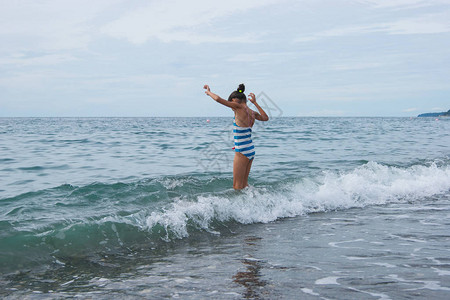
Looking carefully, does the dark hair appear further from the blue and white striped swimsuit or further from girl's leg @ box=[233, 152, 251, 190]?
girl's leg @ box=[233, 152, 251, 190]

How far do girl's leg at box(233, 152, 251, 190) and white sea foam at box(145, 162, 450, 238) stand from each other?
0.19 m

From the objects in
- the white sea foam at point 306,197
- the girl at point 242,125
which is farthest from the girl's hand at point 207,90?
the white sea foam at point 306,197

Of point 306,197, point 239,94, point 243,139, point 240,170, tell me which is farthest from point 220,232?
point 306,197

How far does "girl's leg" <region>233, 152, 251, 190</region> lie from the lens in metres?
8.04

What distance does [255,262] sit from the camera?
4.78 m

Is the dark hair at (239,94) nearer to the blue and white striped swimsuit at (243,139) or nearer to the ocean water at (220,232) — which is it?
the blue and white striped swimsuit at (243,139)

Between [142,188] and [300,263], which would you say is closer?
[300,263]

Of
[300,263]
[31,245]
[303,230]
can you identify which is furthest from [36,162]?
[300,263]

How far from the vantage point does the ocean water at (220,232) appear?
4074 millimetres

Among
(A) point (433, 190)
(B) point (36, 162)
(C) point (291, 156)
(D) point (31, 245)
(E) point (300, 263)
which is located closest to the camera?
(E) point (300, 263)

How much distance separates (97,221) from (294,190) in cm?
472

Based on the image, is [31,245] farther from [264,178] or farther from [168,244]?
[264,178]

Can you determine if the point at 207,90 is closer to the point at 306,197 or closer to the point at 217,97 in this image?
the point at 217,97

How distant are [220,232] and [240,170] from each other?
1894mm
